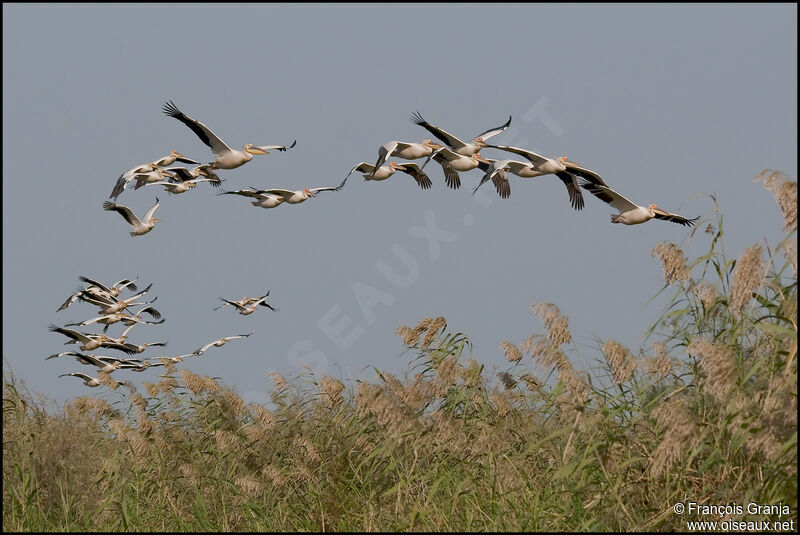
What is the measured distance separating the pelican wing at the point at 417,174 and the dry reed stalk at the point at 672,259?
25.1 feet

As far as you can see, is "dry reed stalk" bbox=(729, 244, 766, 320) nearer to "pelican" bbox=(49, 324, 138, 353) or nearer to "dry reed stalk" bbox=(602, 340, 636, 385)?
"dry reed stalk" bbox=(602, 340, 636, 385)

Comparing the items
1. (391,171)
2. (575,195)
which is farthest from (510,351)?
(391,171)

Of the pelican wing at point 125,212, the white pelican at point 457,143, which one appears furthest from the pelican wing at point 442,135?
the pelican wing at point 125,212

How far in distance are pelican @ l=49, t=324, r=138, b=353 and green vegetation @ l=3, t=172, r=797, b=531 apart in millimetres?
3512

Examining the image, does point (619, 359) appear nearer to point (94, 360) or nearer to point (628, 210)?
point (628, 210)

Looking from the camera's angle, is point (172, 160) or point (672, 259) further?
point (172, 160)

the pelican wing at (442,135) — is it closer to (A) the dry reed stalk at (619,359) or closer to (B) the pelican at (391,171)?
(B) the pelican at (391,171)

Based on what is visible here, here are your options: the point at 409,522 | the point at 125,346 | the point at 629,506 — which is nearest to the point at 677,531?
the point at 629,506

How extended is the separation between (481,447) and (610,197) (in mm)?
3016

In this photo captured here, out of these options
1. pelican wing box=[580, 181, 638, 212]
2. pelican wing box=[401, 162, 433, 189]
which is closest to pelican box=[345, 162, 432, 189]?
A: pelican wing box=[401, 162, 433, 189]

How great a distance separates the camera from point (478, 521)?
5930 mm

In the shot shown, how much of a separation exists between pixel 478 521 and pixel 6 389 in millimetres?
3987

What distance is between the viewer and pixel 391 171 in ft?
41.4

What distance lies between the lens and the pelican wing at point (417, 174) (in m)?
13.7
